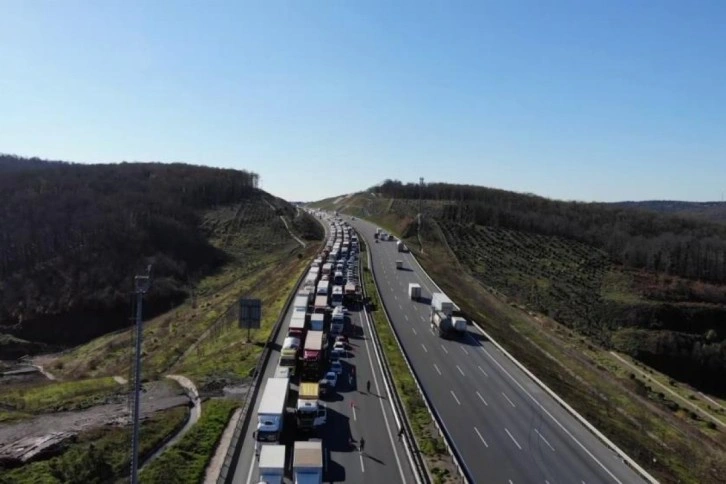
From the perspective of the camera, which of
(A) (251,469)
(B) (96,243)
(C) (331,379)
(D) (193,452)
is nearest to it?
(A) (251,469)

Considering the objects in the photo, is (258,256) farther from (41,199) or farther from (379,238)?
(41,199)

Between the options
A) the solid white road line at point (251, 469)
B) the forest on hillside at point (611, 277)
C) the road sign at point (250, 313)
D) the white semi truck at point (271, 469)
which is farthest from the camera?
the forest on hillside at point (611, 277)

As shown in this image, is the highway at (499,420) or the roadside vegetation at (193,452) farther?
the highway at (499,420)

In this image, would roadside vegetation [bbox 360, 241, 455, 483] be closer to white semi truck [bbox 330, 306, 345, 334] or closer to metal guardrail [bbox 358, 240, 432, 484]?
metal guardrail [bbox 358, 240, 432, 484]

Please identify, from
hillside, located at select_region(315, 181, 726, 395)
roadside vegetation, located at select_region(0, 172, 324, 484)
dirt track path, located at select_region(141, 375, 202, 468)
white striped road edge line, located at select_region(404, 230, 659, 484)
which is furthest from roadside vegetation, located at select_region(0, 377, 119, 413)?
hillside, located at select_region(315, 181, 726, 395)

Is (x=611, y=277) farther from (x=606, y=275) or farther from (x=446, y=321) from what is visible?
(x=446, y=321)

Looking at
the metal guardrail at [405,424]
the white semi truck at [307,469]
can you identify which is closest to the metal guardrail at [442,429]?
the metal guardrail at [405,424]

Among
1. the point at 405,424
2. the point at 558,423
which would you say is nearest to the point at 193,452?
the point at 405,424

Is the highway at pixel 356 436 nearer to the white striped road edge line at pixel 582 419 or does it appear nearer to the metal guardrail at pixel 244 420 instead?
the metal guardrail at pixel 244 420
